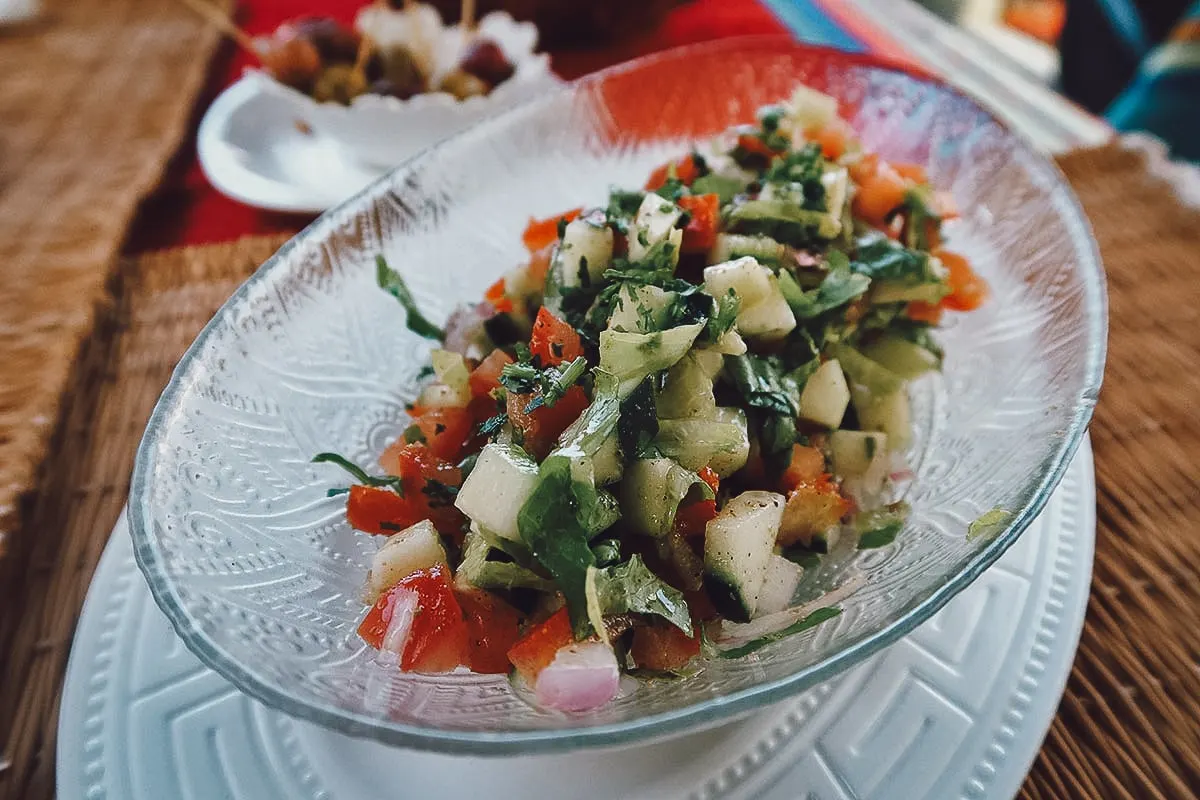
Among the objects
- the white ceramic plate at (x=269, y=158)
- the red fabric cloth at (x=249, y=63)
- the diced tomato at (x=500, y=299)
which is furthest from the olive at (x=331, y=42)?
the diced tomato at (x=500, y=299)

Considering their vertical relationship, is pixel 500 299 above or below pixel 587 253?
below

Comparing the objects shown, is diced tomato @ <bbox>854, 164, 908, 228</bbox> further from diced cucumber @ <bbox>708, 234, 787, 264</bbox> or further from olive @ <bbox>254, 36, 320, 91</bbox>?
olive @ <bbox>254, 36, 320, 91</bbox>

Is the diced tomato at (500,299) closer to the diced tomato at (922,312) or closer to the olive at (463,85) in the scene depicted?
the diced tomato at (922,312)

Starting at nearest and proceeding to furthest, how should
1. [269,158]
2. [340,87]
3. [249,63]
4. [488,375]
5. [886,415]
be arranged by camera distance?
[488,375]
[886,415]
[340,87]
[269,158]
[249,63]

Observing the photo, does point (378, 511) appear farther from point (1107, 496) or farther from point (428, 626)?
point (1107, 496)

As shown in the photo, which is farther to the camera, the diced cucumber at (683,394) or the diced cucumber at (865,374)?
the diced cucumber at (865,374)

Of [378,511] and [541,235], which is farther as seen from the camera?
[541,235]

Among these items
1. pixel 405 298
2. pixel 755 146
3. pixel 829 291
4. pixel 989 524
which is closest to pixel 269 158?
pixel 405 298

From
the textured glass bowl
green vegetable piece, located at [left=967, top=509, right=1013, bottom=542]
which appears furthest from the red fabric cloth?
green vegetable piece, located at [left=967, top=509, right=1013, bottom=542]
